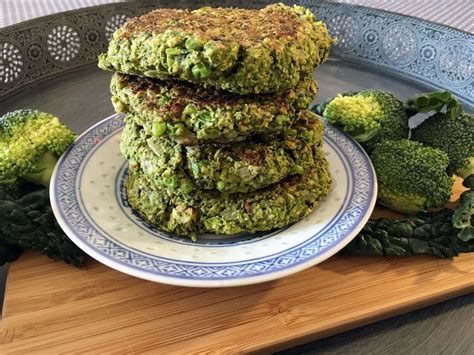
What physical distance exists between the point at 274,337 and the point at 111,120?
1.01 metres

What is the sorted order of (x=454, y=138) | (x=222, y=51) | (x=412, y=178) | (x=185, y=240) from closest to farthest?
(x=222, y=51) → (x=185, y=240) → (x=412, y=178) → (x=454, y=138)

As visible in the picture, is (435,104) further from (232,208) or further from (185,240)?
(185,240)

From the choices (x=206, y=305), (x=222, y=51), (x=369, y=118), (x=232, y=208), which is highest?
(x=222, y=51)

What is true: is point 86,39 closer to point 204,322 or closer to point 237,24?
point 237,24

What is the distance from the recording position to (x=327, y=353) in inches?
50.0

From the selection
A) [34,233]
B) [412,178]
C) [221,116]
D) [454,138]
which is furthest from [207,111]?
[454,138]

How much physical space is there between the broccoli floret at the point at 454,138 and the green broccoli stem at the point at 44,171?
130 centimetres

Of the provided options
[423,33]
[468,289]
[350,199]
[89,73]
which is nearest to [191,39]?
[350,199]

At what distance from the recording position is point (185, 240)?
1384 mm

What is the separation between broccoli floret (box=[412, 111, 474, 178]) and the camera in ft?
5.54

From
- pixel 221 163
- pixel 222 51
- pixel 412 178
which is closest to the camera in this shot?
pixel 222 51

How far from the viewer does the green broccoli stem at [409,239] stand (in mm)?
1450

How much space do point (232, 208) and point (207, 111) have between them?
303mm

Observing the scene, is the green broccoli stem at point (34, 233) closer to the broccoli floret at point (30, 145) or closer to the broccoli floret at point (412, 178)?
the broccoli floret at point (30, 145)
